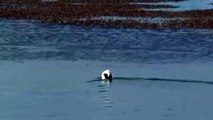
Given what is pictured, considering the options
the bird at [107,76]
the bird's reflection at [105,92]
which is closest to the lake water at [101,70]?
the bird's reflection at [105,92]

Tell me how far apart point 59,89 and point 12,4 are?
3652 cm

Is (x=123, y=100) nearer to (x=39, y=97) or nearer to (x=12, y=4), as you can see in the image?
(x=39, y=97)

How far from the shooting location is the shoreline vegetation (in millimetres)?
46281

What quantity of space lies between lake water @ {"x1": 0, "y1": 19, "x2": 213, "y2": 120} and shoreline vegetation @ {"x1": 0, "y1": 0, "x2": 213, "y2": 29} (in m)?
2.36

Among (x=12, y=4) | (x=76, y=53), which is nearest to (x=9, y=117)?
(x=76, y=53)

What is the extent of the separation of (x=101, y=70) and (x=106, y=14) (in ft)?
79.0

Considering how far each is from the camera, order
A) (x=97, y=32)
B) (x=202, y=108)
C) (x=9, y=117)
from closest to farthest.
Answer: (x=9, y=117)
(x=202, y=108)
(x=97, y=32)

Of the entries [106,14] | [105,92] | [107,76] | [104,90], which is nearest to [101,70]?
[107,76]

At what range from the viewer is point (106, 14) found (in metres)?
52.8

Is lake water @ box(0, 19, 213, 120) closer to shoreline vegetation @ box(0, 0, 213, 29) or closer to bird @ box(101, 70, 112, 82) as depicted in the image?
bird @ box(101, 70, 112, 82)

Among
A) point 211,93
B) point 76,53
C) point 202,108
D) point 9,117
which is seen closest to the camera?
point 9,117

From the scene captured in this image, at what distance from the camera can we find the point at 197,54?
116ft

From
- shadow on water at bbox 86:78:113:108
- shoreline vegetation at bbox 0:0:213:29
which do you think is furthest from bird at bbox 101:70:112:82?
shoreline vegetation at bbox 0:0:213:29

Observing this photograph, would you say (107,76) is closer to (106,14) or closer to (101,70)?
(101,70)
